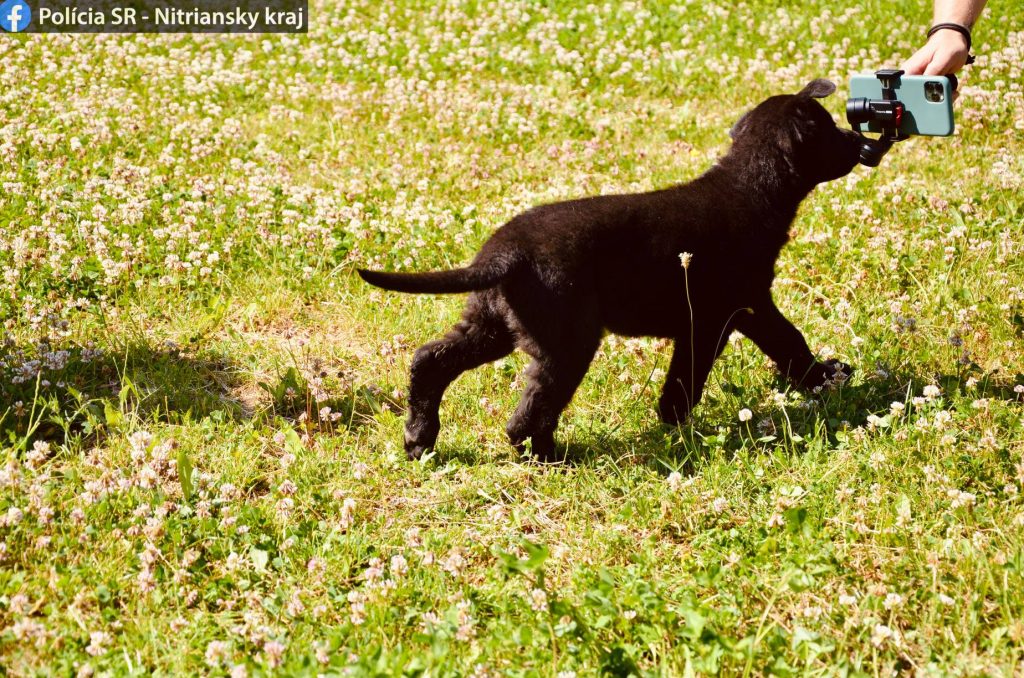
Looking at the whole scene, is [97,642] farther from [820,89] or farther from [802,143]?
[820,89]

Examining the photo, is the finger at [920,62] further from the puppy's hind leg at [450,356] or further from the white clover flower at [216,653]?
the white clover flower at [216,653]

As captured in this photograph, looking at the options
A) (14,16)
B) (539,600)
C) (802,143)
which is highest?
(802,143)

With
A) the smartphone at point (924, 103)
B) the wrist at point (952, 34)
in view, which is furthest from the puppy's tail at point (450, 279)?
the wrist at point (952, 34)

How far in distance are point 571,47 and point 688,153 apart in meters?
2.76

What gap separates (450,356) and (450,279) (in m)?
0.55

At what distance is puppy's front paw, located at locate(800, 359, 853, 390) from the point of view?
4883mm

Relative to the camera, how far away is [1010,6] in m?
10.2

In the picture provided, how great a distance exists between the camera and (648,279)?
4367 millimetres

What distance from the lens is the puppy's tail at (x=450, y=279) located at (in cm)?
367

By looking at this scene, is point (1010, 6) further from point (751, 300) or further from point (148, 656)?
point (148, 656)

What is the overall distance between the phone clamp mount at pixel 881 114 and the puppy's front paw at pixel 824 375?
96 cm

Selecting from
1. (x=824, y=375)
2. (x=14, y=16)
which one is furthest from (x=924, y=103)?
(x=14, y=16)

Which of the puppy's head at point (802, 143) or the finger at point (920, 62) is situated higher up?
the finger at point (920, 62)

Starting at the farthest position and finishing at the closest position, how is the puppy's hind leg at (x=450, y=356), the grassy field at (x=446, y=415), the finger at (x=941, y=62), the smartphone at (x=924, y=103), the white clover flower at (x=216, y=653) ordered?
1. the finger at (x=941, y=62)
2. the smartphone at (x=924, y=103)
3. the puppy's hind leg at (x=450, y=356)
4. the grassy field at (x=446, y=415)
5. the white clover flower at (x=216, y=653)
